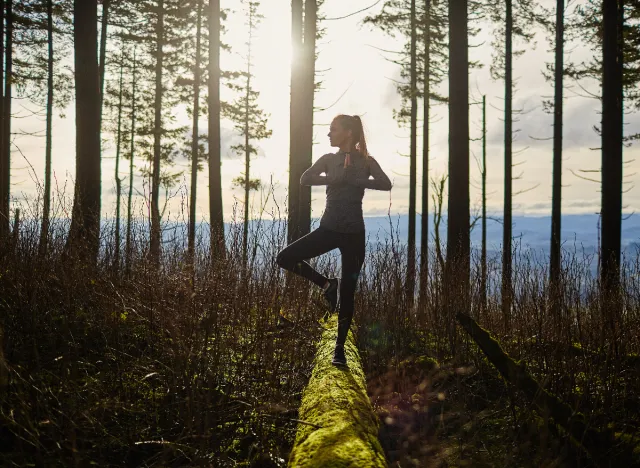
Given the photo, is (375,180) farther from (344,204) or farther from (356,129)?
(356,129)

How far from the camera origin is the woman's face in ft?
11.8

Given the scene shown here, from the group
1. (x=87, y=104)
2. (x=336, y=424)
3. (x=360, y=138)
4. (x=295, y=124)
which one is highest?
(x=87, y=104)

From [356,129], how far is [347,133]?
93 millimetres

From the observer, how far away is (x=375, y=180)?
11.9 ft

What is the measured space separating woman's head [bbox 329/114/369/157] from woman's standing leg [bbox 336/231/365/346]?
0.73 meters

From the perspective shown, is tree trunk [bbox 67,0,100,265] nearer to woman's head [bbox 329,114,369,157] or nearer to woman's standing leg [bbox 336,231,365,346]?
woman's head [bbox 329,114,369,157]

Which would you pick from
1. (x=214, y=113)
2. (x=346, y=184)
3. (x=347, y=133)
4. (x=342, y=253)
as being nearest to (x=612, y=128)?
(x=347, y=133)

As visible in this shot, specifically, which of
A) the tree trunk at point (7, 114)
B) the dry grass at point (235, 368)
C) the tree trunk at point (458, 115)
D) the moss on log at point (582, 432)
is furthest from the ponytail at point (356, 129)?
the tree trunk at point (7, 114)

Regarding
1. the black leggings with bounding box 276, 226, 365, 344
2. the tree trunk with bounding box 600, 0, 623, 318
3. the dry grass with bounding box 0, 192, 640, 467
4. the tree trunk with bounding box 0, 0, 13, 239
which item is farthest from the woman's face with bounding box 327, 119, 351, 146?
the tree trunk with bounding box 0, 0, 13, 239

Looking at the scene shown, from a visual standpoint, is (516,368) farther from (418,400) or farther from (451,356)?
(451,356)

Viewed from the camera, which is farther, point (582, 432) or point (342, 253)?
point (342, 253)

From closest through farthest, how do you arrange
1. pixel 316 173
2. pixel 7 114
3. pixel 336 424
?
pixel 336 424 → pixel 316 173 → pixel 7 114

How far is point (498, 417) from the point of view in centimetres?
339

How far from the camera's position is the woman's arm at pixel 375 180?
3578 mm
